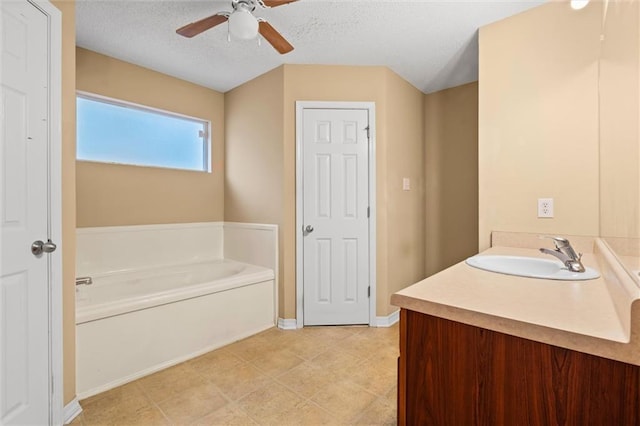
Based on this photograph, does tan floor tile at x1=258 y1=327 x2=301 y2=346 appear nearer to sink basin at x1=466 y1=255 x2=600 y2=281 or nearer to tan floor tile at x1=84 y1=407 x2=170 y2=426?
tan floor tile at x1=84 y1=407 x2=170 y2=426

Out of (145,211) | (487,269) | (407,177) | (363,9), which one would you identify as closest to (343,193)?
(407,177)

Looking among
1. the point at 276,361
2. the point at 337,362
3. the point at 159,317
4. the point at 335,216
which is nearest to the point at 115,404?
the point at 159,317

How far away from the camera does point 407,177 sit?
3.19 m

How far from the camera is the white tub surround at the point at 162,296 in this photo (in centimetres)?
184

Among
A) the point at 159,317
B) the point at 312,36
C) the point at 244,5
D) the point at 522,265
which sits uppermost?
the point at 312,36

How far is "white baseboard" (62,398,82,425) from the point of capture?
153 centimetres

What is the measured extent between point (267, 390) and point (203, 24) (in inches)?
89.4

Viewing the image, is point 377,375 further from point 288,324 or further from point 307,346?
point 288,324

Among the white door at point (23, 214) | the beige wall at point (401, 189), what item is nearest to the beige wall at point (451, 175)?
the beige wall at point (401, 189)

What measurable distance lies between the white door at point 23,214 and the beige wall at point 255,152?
→ 5.53 feet

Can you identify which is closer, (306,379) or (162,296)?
(306,379)

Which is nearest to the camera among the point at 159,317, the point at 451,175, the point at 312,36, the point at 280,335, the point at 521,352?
the point at 521,352

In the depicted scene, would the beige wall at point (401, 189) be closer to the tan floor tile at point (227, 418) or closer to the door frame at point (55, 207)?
the tan floor tile at point (227, 418)

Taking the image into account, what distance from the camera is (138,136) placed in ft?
9.65
